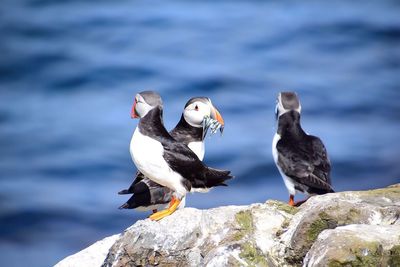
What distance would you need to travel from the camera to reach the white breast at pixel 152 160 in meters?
7.93

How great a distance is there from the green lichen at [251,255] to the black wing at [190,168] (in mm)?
1615

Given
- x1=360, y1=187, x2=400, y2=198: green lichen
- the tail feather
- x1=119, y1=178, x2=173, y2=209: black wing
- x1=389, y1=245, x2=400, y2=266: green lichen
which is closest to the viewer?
x1=389, y1=245, x2=400, y2=266: green lichen

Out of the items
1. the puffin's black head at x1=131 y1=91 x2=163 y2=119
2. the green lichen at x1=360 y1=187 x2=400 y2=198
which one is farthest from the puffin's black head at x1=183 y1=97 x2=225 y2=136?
the green lichen at x1=360 y1=187 x2=400 y2=198

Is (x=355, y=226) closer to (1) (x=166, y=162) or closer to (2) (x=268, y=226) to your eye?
(2) (x=268, y=226)

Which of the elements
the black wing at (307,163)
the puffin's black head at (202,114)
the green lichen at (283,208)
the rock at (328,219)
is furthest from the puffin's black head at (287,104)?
the rock at (328,219)

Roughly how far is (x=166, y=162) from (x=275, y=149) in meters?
2.14

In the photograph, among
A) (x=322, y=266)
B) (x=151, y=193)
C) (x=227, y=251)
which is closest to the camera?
(x=322, y=266)

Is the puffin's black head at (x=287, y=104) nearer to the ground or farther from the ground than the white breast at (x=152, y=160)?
farther from the ground

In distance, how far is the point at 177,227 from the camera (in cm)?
709

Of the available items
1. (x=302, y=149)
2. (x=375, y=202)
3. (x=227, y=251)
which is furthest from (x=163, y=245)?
(x=302, y=149)

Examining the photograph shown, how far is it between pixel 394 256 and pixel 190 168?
2.56 meters

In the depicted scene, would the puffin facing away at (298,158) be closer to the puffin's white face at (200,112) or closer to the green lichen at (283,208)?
the puffin's white face at (200,112)

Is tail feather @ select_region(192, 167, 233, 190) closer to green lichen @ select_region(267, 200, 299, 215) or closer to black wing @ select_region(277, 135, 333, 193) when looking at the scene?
green lichen @ select_region(267, 200, 299, 215)

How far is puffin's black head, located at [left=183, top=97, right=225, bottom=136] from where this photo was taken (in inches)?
368
